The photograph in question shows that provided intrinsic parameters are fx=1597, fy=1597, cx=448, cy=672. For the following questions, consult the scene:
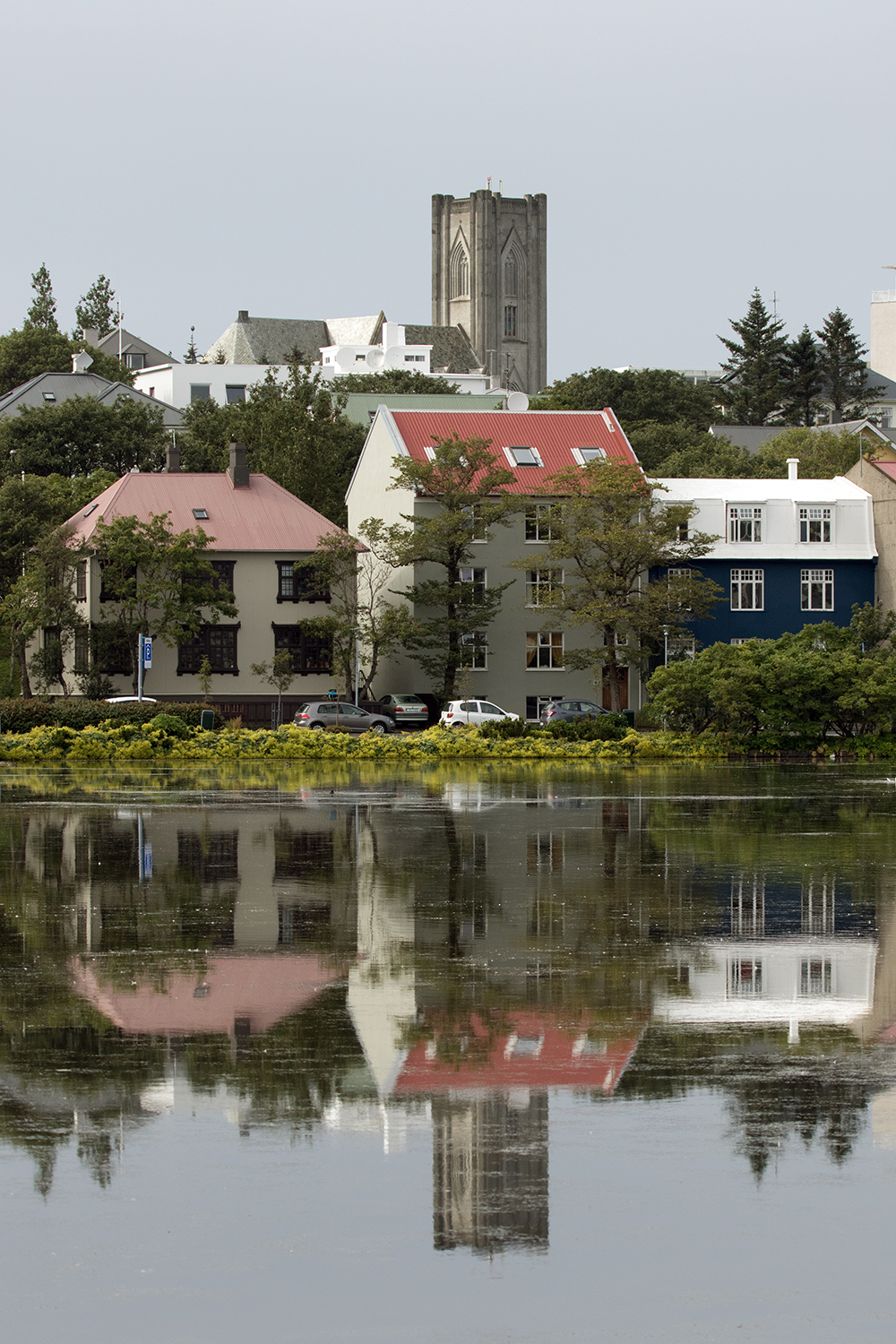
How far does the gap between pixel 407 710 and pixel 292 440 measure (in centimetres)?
2942

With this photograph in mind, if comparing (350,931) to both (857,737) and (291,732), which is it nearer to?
(291,732)

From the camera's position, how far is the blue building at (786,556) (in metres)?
66.1

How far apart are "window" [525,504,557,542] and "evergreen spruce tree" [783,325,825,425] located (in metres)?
70.5

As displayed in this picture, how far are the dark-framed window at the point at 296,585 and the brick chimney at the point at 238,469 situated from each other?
5.06 metres

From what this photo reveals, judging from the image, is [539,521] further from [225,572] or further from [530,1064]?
[530,1064]

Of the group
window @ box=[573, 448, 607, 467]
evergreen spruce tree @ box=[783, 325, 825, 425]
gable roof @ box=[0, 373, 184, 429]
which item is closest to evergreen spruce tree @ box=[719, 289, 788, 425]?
evergreen spruce tree @ box=[783, 325, 825, 425]

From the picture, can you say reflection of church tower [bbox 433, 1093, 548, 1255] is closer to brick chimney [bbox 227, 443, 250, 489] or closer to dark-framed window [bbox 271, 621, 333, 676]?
dark-framed window [bbox 271, 621, 333, 676]

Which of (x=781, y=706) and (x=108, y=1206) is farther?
(x=781, y=706)

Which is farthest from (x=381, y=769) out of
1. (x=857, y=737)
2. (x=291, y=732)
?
(x=857, y=737)

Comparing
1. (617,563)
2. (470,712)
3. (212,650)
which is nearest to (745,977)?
(470,712)

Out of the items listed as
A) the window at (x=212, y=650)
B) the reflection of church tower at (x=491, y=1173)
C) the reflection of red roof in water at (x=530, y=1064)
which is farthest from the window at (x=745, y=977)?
the window at (x=212, y=650)

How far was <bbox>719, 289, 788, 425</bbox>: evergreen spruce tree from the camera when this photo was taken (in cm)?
12975

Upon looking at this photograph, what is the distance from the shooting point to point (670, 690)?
49.9 meters

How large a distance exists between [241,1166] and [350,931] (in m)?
6.64
